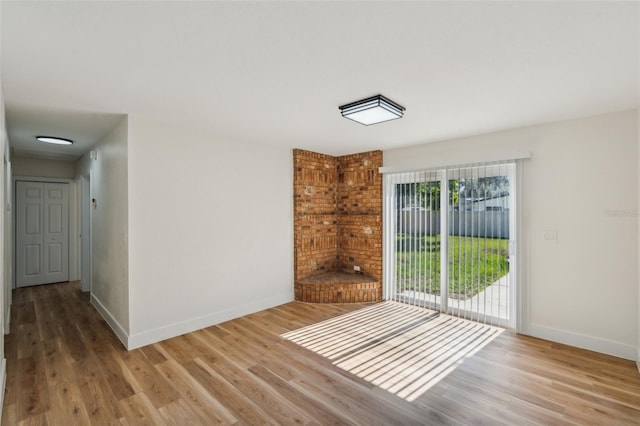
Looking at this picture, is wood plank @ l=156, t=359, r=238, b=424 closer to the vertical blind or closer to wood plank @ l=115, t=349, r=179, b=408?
wood plank @ l=115, t=349, r=179, b=408

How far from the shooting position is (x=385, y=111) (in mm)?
2846

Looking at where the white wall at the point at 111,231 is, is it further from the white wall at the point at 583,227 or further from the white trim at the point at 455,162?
the white wall at the point at 583,227

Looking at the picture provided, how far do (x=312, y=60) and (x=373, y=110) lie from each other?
3.20 feet

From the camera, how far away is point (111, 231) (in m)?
3.74

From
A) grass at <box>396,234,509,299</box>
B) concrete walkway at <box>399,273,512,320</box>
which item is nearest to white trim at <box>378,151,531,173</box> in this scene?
grass at <box>396,234,509,299</box>

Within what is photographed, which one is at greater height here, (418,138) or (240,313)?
(418,138)

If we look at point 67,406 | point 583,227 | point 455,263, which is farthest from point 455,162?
point 67,406

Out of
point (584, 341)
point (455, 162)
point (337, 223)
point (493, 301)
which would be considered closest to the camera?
point (584, 341)

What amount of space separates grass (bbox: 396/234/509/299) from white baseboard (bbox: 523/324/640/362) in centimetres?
69

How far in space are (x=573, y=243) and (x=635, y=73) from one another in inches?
70.2

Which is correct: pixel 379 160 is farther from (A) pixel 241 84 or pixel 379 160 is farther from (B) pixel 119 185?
(B) pixel 119 185

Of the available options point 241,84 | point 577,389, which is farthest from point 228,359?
point 577,389

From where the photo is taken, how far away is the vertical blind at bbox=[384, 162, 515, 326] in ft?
12.4

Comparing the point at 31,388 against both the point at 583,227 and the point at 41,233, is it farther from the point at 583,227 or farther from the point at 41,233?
the point at 583,227
